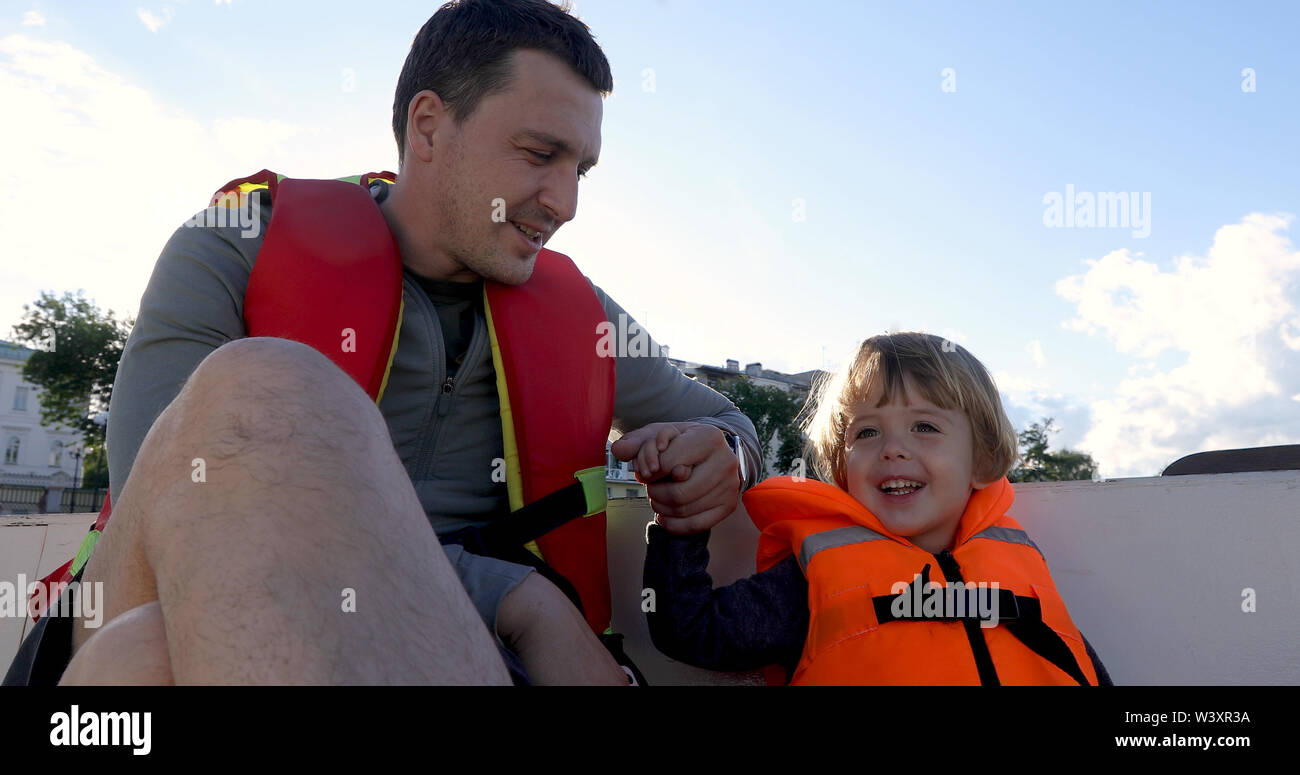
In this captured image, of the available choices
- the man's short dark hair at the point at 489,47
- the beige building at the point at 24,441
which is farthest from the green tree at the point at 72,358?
the man's short dark hair at the point at 489,47

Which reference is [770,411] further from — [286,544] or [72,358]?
[286,544]

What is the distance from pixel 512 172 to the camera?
2311 mm

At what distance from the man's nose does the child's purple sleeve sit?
0.91m

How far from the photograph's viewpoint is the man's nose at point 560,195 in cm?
233

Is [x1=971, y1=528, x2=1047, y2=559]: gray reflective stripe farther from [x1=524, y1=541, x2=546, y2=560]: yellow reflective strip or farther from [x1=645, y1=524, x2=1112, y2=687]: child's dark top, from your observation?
[x1=524, y1=541, x2=546, y2=560]: yellow reflective strip

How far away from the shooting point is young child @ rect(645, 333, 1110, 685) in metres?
1.80

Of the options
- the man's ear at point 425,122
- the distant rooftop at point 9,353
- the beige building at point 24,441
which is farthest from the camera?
the distant rooftop at point 9,353

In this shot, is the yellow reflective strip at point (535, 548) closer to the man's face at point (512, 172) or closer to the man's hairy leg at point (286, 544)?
the man's face at point (512, 172)

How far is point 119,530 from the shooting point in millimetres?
1053

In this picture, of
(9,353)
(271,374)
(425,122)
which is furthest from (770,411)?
(9,353)

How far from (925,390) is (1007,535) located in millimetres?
413
